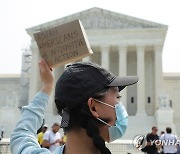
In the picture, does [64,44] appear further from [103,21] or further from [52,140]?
[103,21]

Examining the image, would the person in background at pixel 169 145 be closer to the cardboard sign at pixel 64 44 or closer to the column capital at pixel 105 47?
the cardboard sign at pixel 64 44

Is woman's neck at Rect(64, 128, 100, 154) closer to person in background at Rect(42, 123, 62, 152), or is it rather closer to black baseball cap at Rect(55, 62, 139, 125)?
black baseball cap at Rect(55, 62, 139, 125)

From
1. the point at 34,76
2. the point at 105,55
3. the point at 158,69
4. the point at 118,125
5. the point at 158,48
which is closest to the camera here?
the point at 118,125

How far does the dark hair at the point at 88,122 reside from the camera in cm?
198

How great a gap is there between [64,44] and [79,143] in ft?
2.53

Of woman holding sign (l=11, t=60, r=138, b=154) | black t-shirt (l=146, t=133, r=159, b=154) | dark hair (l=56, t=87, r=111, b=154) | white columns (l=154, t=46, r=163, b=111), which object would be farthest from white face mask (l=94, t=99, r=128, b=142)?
white columns (l=154, t=46, r=163, b=111)

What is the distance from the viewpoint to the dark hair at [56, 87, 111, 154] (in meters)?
1.98

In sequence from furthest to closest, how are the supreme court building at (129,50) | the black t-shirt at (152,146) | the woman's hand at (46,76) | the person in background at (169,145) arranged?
the supreme court building at (129,50) < the person in background at (169,145) < the black t-shirt at (152,146) < the woman's hand at (46,76)

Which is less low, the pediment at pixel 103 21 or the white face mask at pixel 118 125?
the white face mask at pixel 118 125

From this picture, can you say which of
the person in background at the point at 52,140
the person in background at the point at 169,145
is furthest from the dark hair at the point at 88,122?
the person in background at the point at 169,145

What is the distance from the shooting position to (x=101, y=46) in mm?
50875

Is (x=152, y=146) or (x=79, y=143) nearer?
(x=79, y=143)

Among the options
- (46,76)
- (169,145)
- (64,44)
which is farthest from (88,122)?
(169,145)

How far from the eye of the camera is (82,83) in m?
2.11
